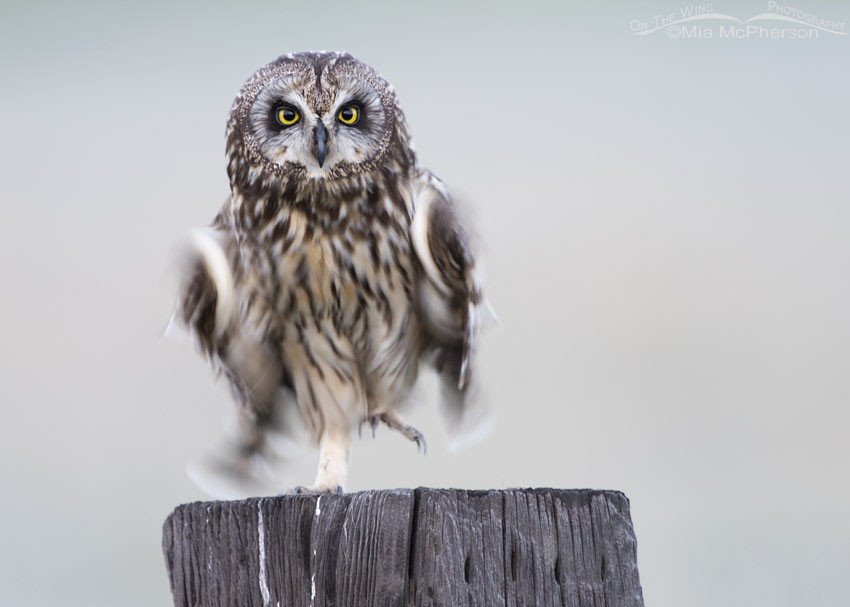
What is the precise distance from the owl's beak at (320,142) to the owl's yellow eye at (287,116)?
86mm

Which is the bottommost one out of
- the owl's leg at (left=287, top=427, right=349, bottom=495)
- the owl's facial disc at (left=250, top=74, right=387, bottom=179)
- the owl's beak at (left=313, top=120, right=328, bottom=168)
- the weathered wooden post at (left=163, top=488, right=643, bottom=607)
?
the weathered wooden post at (left=163, top=488, right=643, bottom=607)

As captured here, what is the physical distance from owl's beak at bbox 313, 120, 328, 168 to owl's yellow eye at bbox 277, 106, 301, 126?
9 centimetres

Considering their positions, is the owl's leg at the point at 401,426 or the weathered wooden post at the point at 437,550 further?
the owl's leg at the point at 401,426

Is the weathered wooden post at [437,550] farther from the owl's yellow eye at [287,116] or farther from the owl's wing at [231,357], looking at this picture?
the owl's yellow eye at [287,116]

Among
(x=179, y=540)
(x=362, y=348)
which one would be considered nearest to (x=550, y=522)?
(x=179, y=540)

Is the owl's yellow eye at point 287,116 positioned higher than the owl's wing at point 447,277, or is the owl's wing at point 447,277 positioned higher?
the owl's yellow eye at point 287,116

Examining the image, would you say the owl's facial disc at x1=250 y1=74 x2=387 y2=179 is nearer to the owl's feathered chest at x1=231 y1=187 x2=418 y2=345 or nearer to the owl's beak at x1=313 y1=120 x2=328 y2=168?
the owl's beak at x1=313 y1=120 x2=328 y2=168

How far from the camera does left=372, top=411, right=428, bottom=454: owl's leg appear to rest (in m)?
2.77

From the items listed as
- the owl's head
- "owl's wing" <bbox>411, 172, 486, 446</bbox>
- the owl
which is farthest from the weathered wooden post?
the owl's head

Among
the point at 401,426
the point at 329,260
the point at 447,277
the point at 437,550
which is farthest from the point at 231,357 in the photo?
the point at 437,550

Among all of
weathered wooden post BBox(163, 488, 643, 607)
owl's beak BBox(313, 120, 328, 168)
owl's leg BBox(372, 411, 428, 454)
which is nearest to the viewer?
weathered wooden post BBox(163, 488, 643, 607)

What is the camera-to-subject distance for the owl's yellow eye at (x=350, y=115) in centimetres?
263

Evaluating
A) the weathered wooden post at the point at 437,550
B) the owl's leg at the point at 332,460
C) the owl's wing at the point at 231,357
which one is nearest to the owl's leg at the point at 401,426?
the owl's leg at the point at 332,460

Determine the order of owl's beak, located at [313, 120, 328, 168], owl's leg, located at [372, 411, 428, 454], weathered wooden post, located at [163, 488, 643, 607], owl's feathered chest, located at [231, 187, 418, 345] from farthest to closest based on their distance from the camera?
1. owl's leg, located at [372, 411, 428, 454]
2. owl's feathered chest, located at [231, 187, 418, 345]
3. owl's beak, located at [313, 120, 328, 168]
4. weathered wooden post, located at [163, 488, 643, 607]
